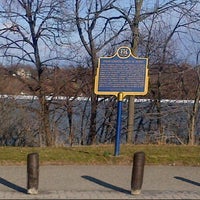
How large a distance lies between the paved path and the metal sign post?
4.55ft

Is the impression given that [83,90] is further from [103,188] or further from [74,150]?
[103,188]

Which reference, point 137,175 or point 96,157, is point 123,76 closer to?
point 96,157

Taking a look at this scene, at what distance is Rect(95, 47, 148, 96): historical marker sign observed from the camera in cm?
994

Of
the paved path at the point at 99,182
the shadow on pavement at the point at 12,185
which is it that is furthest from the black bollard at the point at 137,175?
the shadow on pavement at the point at 12,185

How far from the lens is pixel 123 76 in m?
9.95

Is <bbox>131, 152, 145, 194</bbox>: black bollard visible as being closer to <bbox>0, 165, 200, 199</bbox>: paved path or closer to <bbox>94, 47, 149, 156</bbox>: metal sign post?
Answer: <bbox>0, 165, 200, 199</bbox>: paved path

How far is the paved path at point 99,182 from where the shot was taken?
7004mm

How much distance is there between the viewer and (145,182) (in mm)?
7941

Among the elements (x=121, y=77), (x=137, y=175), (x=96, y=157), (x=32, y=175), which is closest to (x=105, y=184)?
(x=137, y=175)

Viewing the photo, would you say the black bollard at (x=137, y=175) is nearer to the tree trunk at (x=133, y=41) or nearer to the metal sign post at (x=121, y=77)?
the metal sign post at (x=121, y=77)

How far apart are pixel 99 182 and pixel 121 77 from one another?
9.40 ft

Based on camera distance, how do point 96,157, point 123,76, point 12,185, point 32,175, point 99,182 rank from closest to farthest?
point 32,175
point 12,185
point 99,182
point 96,157
point 123,76

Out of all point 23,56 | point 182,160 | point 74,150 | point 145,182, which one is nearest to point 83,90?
point 23,56

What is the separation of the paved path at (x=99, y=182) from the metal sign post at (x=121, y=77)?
139cm
